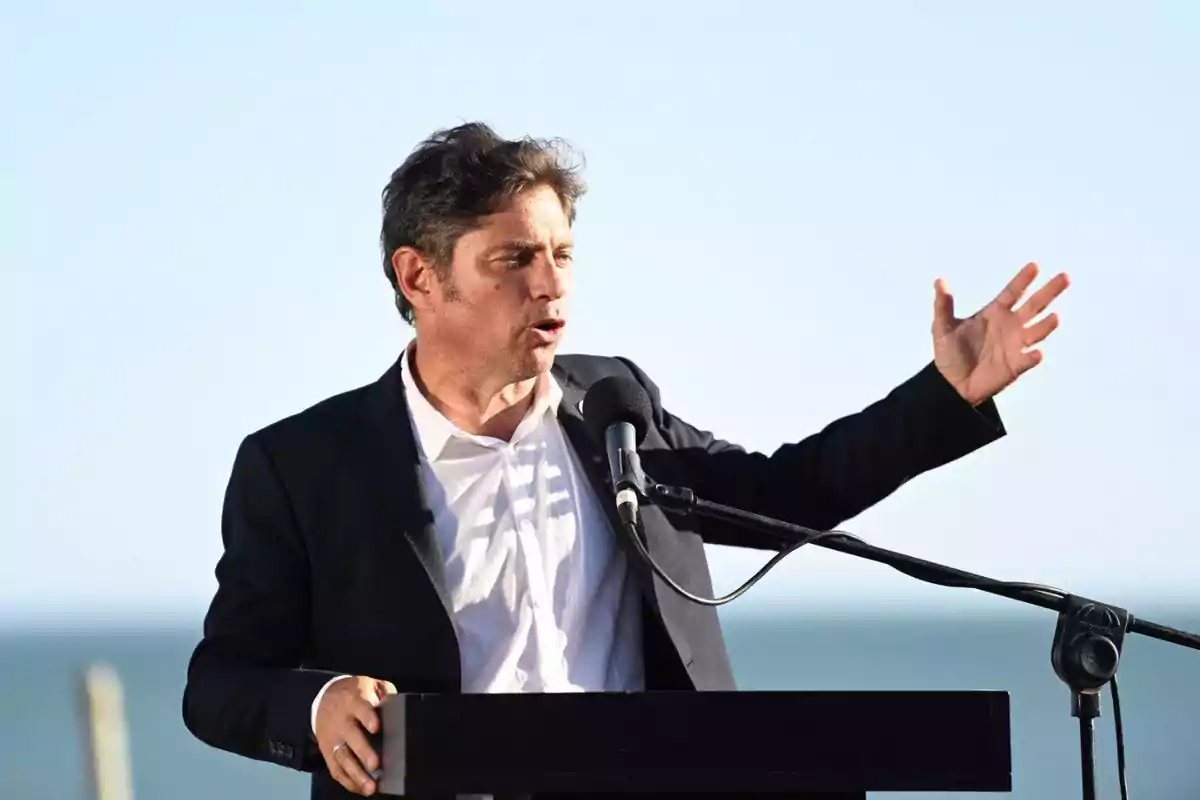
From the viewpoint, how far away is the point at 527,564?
3.41 meters

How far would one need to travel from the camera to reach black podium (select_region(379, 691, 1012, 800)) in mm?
2488

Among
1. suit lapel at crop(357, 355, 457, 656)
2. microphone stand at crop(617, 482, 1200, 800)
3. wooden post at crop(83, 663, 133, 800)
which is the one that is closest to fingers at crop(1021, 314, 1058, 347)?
microphone stand at crop(617, 482, 1200, 800)

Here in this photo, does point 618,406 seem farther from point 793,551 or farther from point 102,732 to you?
point 102,732

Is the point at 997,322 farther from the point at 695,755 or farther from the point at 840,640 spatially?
the point at 840,640

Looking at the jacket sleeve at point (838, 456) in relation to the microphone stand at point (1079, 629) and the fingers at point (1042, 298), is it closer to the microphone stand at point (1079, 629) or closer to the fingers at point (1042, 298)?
the fingers at point (1042, 298)

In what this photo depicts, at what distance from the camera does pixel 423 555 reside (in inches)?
132

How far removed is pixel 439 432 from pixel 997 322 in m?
0.90

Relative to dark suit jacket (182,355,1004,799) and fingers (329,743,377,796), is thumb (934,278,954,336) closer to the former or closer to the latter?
dark suit jacket (182,355,1004,799)

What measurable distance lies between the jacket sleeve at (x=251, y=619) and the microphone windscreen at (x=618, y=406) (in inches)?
21.2

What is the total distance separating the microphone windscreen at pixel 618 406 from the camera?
3.03 m

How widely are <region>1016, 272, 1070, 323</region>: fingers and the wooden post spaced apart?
3.93m

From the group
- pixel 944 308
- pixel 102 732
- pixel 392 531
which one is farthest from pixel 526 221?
pixel 102 732

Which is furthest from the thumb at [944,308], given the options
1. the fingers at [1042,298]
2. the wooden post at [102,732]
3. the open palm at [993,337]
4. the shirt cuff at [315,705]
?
the wooden post at [102,732]

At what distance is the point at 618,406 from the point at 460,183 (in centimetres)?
68
